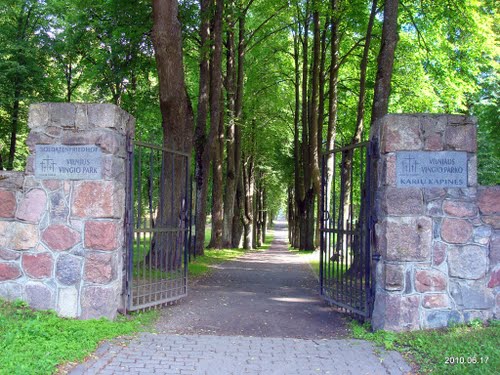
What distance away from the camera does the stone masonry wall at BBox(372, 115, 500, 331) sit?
5.99m

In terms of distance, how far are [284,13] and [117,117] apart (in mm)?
17699

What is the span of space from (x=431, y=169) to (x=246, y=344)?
3.26m

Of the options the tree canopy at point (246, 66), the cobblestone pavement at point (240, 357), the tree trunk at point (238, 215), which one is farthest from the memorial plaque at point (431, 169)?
the tree trunk at point (238, 215)

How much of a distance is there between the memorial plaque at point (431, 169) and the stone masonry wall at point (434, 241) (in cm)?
7

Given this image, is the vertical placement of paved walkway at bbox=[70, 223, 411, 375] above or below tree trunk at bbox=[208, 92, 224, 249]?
below

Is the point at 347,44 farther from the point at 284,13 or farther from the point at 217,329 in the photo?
the point at 217,329

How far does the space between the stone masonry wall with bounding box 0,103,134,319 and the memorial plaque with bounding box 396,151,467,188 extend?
3.82 m

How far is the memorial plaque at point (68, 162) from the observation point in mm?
6297

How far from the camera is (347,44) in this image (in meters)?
20.0

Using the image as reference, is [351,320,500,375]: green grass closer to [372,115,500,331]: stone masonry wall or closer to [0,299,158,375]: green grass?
[372,115,500,331]: stone masonry wall

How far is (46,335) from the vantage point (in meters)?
5.29

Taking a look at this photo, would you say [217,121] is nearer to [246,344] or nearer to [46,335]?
[246,344]

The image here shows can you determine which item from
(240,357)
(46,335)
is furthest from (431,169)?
(46,335)

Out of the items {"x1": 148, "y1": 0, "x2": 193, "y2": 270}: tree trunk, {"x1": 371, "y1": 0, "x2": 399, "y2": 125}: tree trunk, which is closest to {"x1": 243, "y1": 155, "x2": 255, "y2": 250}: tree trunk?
{"x1": 148, "y1": 0, "x2": 193, "y2": 270}: tree trunk
